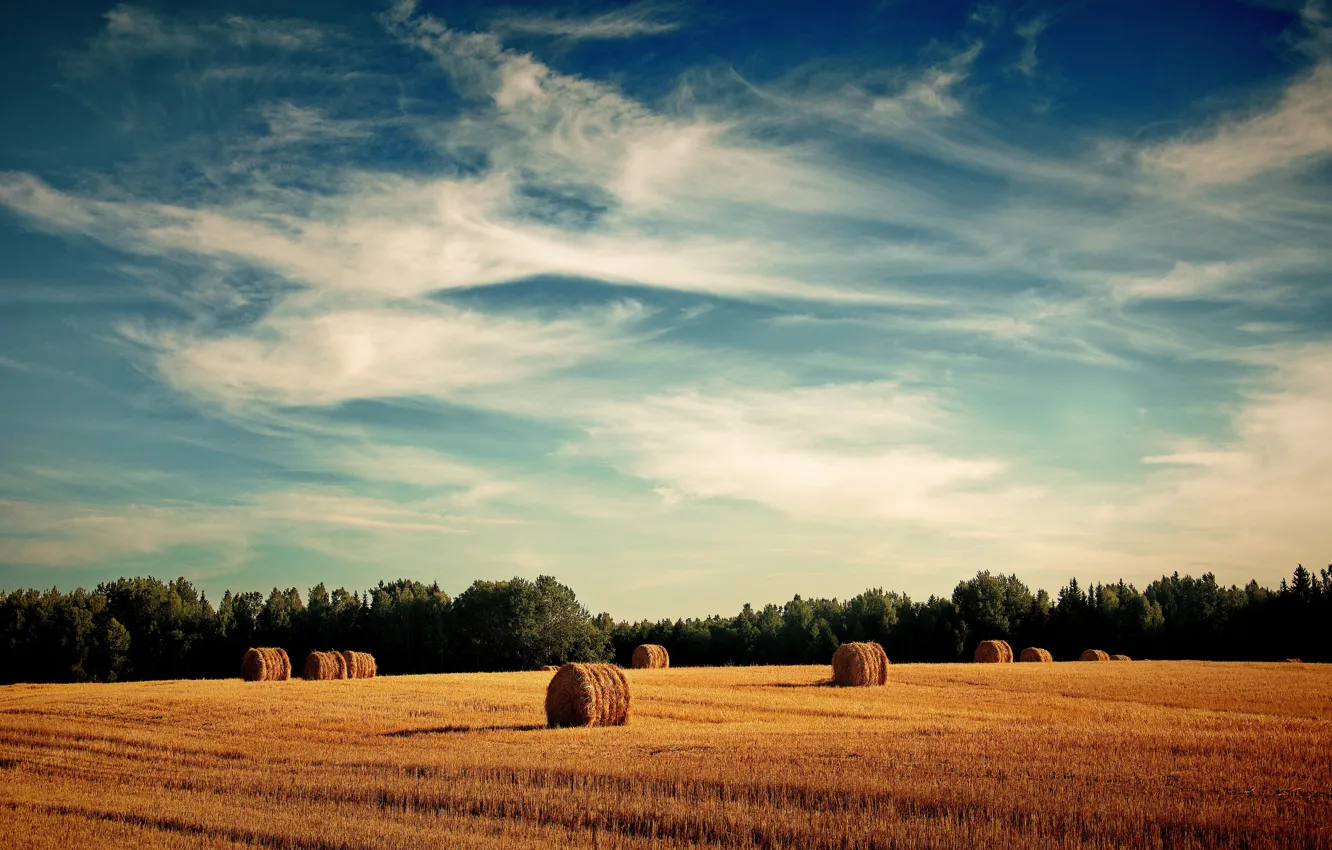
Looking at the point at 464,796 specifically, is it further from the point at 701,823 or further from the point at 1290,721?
the point at 1290,721

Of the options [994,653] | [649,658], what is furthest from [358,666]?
[994,653]

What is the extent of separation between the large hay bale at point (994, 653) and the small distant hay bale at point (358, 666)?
101 feet

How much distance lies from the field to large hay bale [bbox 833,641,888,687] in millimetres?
5000

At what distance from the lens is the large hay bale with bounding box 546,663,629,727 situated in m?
23.6

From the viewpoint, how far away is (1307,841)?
10969mm

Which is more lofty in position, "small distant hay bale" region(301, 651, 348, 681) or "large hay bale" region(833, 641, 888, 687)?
"large hay bale" region(833, 641, 888, 687)

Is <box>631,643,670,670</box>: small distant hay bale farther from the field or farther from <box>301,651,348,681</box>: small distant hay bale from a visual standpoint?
the field

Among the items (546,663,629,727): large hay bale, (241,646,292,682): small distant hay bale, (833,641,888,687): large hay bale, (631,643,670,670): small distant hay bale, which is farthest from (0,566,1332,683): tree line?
(546,663,629,727): large hay bale

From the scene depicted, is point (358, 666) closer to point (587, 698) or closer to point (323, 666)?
point (323, 666)

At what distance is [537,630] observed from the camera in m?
74.4

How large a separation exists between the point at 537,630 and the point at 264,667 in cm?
3249

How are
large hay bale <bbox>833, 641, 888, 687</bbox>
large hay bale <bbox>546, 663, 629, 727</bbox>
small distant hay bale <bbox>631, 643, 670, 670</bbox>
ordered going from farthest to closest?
small distant hay bale <bbox>631, 643, 670, 670</bbox> < large hay bale <bbox>833, 641, 888, 687</bbox> < large hay bale <bbox>546, 663, 629, 727</bbox>

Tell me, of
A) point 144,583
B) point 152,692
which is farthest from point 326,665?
point 144,583

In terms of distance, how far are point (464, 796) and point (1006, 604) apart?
76.9 m
